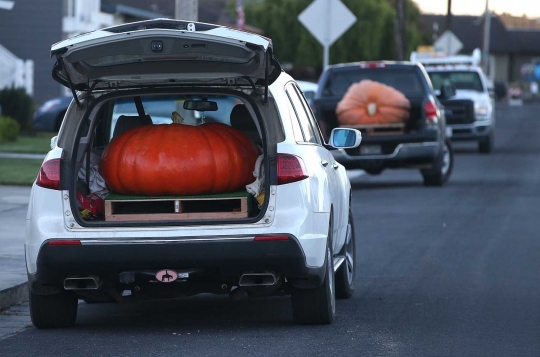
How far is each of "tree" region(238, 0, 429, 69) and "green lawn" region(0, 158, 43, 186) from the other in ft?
129

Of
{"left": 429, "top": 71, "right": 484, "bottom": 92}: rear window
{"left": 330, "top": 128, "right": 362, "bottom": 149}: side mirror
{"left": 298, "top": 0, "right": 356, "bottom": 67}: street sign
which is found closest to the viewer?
{"left": 330, "top": 128, "right": 362, "bottom": 149}: side mirror

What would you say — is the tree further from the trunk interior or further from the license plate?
the trunk interior

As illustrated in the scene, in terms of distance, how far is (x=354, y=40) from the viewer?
6103 cm

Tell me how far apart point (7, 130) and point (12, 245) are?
16.9m

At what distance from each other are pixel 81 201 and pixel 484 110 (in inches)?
892

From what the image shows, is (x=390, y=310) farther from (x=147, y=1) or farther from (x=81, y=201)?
(x=147, y=1)

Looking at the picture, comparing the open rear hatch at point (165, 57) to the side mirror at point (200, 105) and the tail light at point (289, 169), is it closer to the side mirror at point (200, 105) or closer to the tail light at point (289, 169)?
the side mirror at point (200, 105)

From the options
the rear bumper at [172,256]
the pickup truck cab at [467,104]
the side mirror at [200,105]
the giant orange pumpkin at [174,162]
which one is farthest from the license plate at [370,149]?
the rear bumper at [172,256]

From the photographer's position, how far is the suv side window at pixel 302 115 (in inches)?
325

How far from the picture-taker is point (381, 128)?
1972cm

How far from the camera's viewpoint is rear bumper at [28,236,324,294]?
7.37 metres

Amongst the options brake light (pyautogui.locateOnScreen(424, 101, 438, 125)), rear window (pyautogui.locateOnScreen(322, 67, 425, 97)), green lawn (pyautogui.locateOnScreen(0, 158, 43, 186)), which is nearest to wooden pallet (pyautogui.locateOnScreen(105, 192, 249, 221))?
green lawn (pyautogui.locateOnScreen(0, 158, 43, 186))

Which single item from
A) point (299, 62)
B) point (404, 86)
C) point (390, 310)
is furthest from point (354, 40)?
point (390, 310)

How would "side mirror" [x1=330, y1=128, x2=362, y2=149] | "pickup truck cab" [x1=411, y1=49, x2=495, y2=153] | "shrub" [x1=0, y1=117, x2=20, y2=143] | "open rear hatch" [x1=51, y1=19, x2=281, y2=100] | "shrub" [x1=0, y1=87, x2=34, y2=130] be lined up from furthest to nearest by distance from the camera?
"shrub" [x1=0, y1=87, x2=34, y2=130]
"pickup truck cab" [x1=411, y1=49, x2=495, y2=153]
"shrub" [x1=0, y1=117, x2=20, y2=143]
"side mirror" [x1=330, y1=128, x2=362, y2=149]
"open rear hatch" [x1=51, y1=19, x2=281, y2=100]
